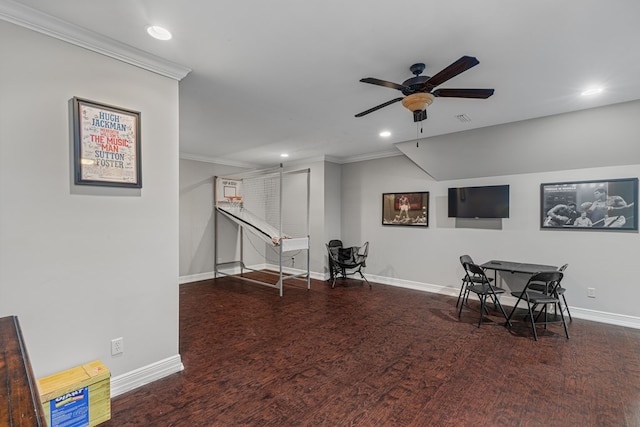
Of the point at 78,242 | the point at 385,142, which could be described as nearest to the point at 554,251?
the point at 385,142

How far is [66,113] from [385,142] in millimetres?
4387

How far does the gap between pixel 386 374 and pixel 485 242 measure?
10.4ft

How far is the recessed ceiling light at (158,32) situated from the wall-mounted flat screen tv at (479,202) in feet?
15.0

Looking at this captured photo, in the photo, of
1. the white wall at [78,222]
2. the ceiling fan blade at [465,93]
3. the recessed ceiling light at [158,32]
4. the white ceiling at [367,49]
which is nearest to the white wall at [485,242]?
the white ceiling at [367,49]

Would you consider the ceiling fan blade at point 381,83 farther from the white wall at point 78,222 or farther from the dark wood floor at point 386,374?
the dark wood floor at point 386,374

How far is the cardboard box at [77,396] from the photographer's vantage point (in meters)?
1.75

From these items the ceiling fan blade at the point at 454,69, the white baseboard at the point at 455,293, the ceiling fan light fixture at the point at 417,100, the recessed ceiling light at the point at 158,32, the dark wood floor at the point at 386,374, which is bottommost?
the dark wood floor at the point at 386,374

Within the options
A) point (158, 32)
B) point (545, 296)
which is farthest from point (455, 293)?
point (158, 32)

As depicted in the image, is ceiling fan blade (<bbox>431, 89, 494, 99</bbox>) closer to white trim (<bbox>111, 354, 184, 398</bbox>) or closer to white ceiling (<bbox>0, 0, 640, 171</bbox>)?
white ceiling (<bbox>0, 0, 640, 171</bbox>)

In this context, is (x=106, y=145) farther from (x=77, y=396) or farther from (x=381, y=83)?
(x=381, y=83)

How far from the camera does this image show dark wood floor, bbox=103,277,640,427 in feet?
6.75

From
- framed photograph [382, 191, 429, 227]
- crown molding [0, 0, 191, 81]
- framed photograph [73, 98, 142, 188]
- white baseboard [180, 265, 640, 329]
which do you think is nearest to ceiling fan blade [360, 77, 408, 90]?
crown molding [0, 0, 191, 81]

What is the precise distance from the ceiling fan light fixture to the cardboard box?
10.2 feet

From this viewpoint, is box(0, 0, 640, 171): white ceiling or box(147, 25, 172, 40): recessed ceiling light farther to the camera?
box(147, 25, 172, 40): recessed ceiling light
